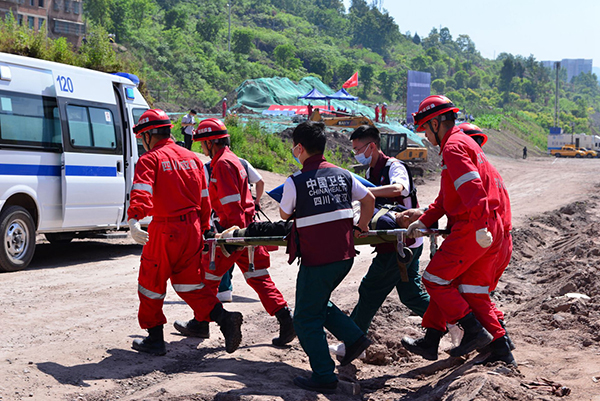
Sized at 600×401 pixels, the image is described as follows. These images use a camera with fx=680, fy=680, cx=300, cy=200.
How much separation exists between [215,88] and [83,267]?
70.2 meters

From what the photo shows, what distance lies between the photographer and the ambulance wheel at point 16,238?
9.65 m

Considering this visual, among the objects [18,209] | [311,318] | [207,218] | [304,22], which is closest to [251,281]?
[207,218]

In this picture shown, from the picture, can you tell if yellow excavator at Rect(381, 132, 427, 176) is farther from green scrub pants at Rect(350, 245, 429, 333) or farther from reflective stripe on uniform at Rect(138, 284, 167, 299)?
reflective stripe on uniform at Rect(138, 284, 167, 299)

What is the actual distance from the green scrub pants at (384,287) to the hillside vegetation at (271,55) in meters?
15.3

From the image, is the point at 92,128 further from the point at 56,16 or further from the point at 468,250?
the point at 56,16

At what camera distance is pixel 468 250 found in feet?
17.2

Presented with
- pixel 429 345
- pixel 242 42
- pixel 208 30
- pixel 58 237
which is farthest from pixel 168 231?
pixel 208 30

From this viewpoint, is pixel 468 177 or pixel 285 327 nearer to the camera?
pixel 468 177

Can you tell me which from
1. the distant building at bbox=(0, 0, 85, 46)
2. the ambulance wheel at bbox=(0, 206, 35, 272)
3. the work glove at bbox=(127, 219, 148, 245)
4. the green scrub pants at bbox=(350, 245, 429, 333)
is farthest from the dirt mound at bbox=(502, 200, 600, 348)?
the distant building at bbox=(0, 0, 85, 46)

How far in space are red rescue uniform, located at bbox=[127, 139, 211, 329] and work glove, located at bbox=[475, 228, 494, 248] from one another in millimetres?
2479

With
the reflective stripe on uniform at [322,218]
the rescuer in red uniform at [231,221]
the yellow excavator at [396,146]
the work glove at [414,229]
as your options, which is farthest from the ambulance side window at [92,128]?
the yellow excavator at [396,146]

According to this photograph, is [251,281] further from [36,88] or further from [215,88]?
[215,88]

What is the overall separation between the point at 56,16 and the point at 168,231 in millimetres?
73028

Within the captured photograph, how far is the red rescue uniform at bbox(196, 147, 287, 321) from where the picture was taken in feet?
21.7
